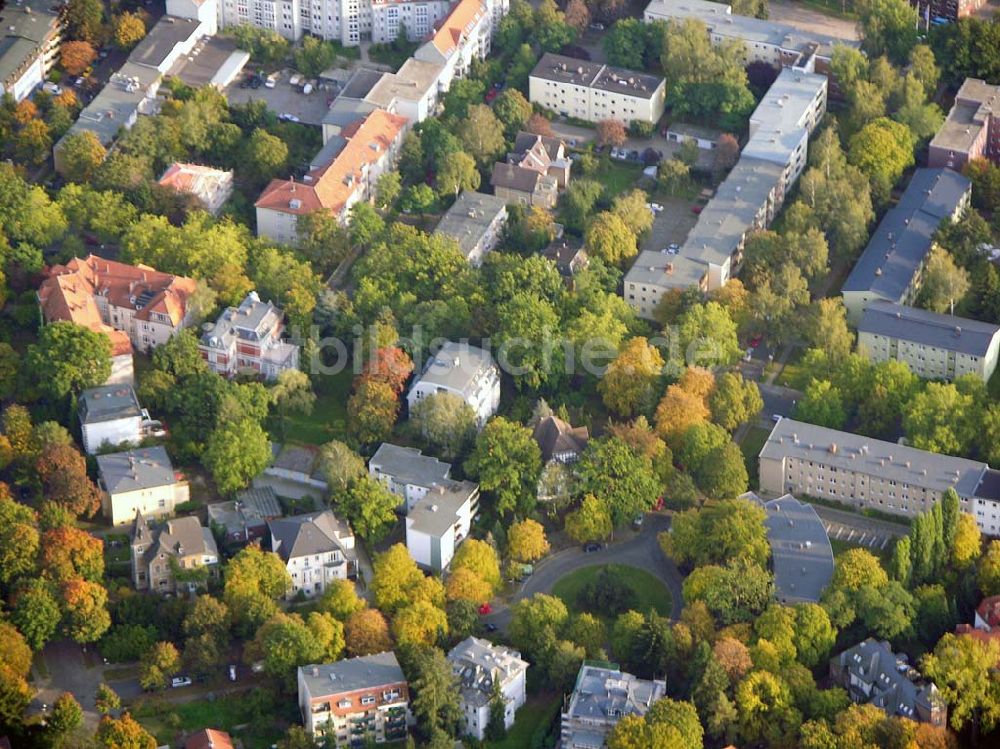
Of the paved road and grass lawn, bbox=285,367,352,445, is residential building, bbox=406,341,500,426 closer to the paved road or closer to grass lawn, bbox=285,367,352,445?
grass lawn, bbox=285,367,352,445

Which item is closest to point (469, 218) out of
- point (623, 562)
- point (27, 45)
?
point (623, 562)

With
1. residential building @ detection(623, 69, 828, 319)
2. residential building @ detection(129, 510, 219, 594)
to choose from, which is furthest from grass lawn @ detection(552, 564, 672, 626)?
residential building @ detection(623, 69, 828, 319)

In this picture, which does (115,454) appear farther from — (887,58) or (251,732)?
(887,58)

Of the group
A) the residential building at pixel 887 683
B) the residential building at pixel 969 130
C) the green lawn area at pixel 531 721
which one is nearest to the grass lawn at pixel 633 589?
the green lawn area at pixel 531 721

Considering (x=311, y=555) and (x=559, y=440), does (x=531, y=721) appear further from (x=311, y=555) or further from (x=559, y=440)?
(x=559, y=440)

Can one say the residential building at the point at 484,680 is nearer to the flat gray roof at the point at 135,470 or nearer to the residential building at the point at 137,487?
the residential building at the point at 137,487
